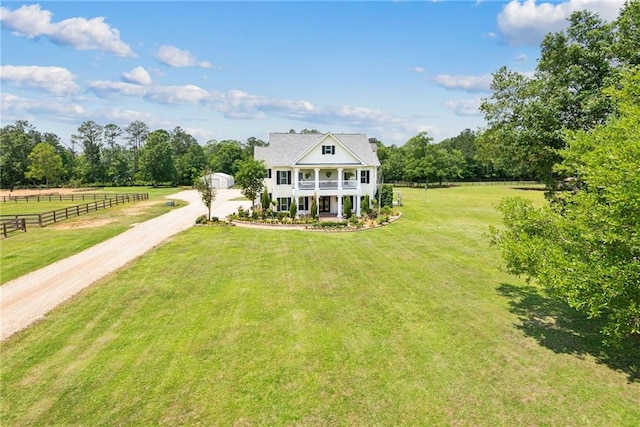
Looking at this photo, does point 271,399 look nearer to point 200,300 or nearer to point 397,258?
point 200,300

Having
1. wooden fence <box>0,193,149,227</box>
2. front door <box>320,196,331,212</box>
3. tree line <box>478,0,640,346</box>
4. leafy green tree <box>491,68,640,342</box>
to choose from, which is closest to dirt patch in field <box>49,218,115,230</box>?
wooden fence <box>0,193,149,227</box>

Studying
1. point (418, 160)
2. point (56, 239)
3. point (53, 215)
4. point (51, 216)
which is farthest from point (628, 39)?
point (418, 160)

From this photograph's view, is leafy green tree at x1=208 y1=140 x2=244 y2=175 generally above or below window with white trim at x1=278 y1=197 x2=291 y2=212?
above

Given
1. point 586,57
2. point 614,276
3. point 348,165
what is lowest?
point 614,276

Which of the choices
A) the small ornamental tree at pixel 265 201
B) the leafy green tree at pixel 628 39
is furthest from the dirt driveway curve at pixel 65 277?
the leafy green tree at pixel 628 39

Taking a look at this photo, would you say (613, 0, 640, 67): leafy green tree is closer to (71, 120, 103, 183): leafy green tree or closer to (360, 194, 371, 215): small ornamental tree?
(360, 194, 371, 215): small ornamental tree

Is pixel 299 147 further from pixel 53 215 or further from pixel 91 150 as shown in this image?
pixel 91 150

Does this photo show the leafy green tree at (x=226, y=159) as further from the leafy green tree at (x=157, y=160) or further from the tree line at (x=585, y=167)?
the tree line at (x=585, y=167)

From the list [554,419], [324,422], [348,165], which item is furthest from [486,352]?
[348,165]
